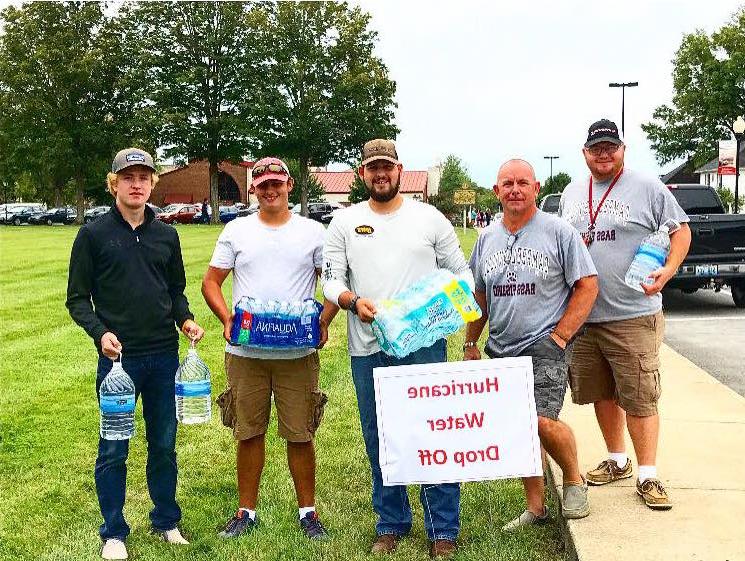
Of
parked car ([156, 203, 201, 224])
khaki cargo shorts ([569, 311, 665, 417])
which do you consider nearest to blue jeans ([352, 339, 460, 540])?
khaki cargo shorts ([569, 311, 665, 417])

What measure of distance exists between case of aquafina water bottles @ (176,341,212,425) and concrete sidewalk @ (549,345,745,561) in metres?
2.10

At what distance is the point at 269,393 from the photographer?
Answer: 4660 mm

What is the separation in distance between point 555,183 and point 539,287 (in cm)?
8623

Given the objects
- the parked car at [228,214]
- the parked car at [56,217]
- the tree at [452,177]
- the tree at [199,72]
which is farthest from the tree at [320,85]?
the tree at [452,177]

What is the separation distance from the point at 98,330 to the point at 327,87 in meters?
58.1

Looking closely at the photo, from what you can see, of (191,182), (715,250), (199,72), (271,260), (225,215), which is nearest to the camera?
(271,260)

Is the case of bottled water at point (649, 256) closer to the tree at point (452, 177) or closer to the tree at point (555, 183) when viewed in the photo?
the tree at point (555, 183)

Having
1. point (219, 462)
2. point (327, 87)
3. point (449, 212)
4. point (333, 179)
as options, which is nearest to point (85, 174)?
point (327, 87)

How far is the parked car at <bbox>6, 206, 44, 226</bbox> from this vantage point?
189 feet

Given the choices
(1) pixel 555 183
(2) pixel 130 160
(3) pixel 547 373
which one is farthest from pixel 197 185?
(3) pixel 547 373

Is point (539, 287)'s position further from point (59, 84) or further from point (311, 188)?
point (311, 188)

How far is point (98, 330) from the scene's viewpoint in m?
4.13

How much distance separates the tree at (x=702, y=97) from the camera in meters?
60.9

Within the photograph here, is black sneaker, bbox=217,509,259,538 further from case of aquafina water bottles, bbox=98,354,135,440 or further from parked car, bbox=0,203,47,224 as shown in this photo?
parked car, bbox=0,203,47,224
